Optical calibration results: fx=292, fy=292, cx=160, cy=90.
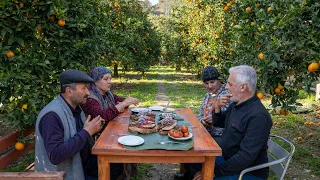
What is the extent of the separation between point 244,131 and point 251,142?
16cm

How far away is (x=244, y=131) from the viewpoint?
2629 millimetres

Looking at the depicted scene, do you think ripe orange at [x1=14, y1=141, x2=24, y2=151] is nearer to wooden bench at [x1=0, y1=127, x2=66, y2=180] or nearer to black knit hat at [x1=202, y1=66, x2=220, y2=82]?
wooden bench at [x1=0, y1=127, x2=66, y2=180]

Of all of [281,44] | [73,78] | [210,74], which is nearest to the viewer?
[73,78]

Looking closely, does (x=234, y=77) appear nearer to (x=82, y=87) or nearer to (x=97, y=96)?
(x=82, y=87)

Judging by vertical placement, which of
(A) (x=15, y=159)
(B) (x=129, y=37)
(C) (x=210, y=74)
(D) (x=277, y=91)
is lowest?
(A) (x=15, y=159)

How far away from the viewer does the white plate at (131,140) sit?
248cm

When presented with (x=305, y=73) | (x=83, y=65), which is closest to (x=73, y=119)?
(x=83, y=65)

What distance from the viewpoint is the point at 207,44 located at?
492 inches

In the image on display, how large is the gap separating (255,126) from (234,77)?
51cm

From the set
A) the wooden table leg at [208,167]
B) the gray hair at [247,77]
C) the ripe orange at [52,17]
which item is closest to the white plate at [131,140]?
the wooden table leg at [208,167]

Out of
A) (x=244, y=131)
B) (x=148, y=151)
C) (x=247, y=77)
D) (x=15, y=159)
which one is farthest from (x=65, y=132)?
(x=247, y=77)

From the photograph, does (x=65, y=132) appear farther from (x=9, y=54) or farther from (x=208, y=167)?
(x=208, y=167)

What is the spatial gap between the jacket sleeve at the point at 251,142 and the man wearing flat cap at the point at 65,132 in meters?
1.27

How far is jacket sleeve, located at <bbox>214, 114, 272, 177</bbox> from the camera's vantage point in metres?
2.49
